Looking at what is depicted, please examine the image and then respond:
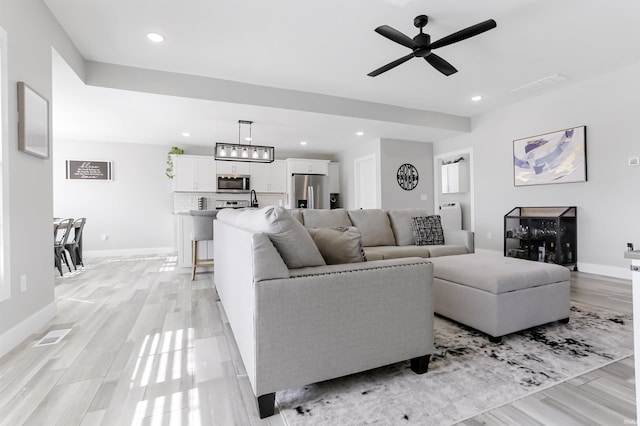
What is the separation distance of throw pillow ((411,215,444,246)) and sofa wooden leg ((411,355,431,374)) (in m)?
2.31

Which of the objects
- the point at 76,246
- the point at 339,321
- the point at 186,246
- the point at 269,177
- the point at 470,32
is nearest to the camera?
the point at 339,321

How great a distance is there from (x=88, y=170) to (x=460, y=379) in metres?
7.64

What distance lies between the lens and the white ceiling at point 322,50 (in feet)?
8.85

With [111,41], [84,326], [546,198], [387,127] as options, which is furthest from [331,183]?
[84,326]

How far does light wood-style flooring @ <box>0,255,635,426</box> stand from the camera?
1.32 meters

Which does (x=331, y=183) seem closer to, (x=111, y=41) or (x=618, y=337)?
(x=111, y=41)

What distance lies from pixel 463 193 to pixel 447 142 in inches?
44.5

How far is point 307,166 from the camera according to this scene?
7.70 m

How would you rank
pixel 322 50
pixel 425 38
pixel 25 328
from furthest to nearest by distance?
pixel 322 50 < pixel 425 38 < pixel 25 328

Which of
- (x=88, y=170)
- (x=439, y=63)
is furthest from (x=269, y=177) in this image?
(x=439, y=63)

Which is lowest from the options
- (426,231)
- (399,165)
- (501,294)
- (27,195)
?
(501,294)

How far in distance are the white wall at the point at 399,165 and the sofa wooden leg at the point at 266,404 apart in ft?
17.4

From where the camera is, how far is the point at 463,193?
6.42m

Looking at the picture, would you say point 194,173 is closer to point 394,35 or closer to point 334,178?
point 334,178
